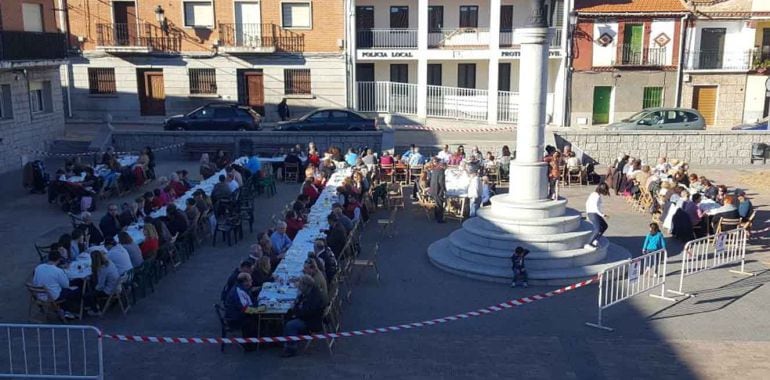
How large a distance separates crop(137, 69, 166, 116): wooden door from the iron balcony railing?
6567 millimetres

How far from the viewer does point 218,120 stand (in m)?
27.5

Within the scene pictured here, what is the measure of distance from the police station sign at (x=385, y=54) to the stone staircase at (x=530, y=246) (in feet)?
64.2

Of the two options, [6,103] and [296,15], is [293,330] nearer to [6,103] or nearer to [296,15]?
[6,103]

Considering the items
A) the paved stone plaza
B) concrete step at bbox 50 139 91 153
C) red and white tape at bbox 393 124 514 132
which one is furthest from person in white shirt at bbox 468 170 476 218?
concrete step at bbox 50 139 91 153

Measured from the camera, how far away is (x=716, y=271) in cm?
1425

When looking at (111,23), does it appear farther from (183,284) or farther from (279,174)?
(183,284)

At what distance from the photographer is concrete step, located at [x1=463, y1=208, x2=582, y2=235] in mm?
14211

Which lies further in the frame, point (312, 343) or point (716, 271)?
point (716, 271)

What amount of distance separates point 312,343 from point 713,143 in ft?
66.8

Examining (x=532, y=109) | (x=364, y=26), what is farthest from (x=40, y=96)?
(x=532, y=109)

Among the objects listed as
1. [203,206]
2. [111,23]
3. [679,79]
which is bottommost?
[203,206]

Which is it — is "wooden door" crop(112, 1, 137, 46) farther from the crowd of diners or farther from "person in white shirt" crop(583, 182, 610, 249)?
"person in white shirt" crop(583, 182, 610, 249)

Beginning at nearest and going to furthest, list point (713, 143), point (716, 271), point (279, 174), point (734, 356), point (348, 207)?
1. point (734, 356)
2. point (716, 271)
3. point (348, 207)
4. point (279, 174)
5. point (713, 143)

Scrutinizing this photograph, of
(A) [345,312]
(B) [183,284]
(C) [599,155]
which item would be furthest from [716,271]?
(C) [599,155]
